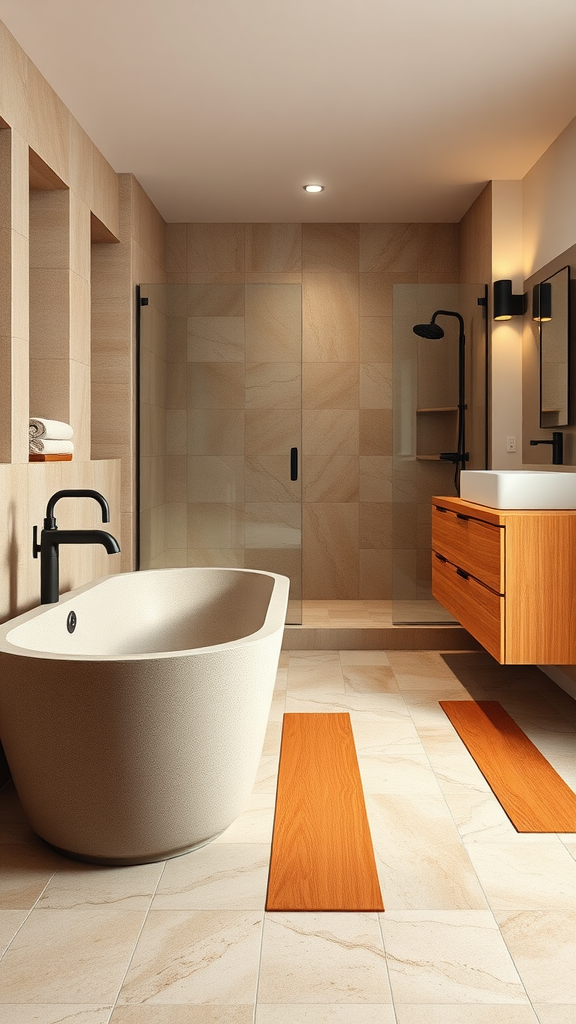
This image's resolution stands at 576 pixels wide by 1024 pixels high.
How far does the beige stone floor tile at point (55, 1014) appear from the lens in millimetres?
1531

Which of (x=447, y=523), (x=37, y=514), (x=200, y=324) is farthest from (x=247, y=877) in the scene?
(x=200, y=324)

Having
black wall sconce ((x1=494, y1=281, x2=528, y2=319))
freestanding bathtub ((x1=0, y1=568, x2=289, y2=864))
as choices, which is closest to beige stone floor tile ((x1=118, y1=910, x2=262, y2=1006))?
freestanding bathtub ((x1=0, y1=568, x2=289, y2=864))

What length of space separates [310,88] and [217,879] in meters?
2.91

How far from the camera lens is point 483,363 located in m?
4.61

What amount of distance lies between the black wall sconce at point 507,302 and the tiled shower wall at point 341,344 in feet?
3.49

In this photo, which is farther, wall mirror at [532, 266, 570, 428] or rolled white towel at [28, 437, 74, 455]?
wall mirror at [532, 266, 570, 428]

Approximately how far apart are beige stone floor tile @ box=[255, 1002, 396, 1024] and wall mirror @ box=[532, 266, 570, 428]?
2.72 m

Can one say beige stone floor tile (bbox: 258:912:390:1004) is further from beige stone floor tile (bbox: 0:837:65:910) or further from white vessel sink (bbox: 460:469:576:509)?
white vessel sink (bbox: 460:469:576:509)

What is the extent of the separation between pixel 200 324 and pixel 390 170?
124 cm

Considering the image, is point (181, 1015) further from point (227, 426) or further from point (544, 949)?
point (227, 426)

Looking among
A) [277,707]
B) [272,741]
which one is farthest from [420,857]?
[277,707]

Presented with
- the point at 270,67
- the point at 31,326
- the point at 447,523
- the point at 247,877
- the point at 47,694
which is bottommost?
the point at 247,877

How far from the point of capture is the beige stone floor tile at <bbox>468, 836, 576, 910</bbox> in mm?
1961

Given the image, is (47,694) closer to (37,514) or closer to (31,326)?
(37,514)
